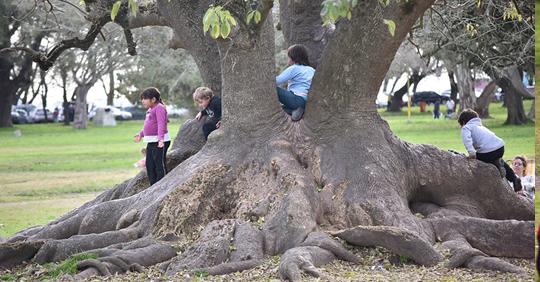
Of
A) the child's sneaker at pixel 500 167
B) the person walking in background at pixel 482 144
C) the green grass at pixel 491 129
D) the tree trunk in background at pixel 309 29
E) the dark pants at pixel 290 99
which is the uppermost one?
the tree trunk in background at pixel 309 29

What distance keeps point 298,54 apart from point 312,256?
329cm

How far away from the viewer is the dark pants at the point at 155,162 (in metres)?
11.4

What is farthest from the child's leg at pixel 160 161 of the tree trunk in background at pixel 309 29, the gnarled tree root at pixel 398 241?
the gnarled tree root at pixel 398 241

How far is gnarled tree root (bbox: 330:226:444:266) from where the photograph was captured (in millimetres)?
8211

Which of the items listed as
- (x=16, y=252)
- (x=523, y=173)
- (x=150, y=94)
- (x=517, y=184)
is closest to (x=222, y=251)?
(x=16, y=252)

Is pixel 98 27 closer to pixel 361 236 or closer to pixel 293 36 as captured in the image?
pixel 293 36

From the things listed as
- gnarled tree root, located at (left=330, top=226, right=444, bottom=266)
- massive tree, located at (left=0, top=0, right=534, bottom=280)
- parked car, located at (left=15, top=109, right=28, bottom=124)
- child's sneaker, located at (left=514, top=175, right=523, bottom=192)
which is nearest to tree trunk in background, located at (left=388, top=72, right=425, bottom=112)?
parked car, located at (left=15, top=109, right=28, bottom=124)

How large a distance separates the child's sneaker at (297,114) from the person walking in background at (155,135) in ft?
6.51

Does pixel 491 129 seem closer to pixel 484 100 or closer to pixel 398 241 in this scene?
pixel 484 100

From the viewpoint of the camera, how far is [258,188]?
955cm

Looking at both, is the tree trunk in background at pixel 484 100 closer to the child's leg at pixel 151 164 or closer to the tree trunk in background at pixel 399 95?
the tree trunk in background at pixel 399 95

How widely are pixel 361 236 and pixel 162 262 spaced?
204 cm

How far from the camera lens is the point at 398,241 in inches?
325

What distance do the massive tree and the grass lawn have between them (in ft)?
16.5
